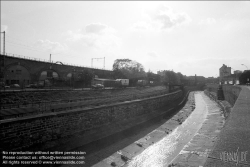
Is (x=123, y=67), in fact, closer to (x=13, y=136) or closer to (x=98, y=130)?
(x=98, y=130)

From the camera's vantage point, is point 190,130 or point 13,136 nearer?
point 13,136

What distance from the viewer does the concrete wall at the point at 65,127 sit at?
290 inches

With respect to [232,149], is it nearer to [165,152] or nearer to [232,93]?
[165,152]

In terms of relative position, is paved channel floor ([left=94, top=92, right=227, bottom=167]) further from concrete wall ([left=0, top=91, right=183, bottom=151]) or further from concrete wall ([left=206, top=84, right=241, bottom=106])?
concrete wall ([left=206, top=84, right=241, bottom=106])

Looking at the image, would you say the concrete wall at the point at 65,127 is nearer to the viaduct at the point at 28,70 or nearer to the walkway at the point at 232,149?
the walkway at the point at 232,149

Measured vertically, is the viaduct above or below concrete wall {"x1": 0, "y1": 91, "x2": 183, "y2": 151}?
above

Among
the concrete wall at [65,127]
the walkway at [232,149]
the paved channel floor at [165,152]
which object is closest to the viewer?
the walkway at [232,149]

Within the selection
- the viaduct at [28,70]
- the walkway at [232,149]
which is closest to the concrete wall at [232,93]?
the walkway at [232,149]

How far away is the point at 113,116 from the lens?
523 inches

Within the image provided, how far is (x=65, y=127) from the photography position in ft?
31.6

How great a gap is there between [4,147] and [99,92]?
20123mm

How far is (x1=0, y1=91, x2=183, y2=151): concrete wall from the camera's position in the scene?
7375 millimetres

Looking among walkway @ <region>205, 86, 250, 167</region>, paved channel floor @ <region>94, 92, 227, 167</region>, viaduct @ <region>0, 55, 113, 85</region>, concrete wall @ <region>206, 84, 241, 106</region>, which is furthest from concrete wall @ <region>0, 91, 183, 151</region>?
viaduct @ <region>0, 55, 113, 85</region>

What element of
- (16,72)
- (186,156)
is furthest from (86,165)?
(16,72)
